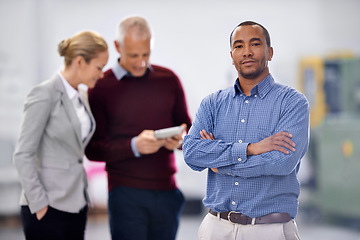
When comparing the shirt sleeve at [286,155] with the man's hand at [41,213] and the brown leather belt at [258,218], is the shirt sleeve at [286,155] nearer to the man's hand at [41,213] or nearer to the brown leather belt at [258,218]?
the brown leather belt at [258,218]

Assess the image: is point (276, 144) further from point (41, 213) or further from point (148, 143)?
point (41, 213)

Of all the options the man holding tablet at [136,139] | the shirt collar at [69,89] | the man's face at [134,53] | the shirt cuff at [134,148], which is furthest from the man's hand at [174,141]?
the shirt collar at [69,89]

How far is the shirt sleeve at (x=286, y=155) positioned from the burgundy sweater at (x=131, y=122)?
2.19 feet

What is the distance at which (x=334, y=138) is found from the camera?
4988 mm

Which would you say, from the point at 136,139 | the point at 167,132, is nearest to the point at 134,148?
the point at 136,139

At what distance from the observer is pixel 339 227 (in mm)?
4887

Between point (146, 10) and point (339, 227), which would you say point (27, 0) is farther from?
point (339, 227)

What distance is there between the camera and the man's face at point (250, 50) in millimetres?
1533

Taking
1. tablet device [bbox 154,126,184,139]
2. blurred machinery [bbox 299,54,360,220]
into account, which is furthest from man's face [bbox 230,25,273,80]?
blurred machinery [bbox 299,54,360,220]

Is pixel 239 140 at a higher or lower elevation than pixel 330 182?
higher

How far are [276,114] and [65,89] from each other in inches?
37.1

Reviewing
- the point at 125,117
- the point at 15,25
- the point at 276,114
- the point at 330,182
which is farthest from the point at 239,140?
the point at 15,25

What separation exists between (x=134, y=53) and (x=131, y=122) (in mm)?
311

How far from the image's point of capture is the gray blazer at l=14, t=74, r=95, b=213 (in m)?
1.92
